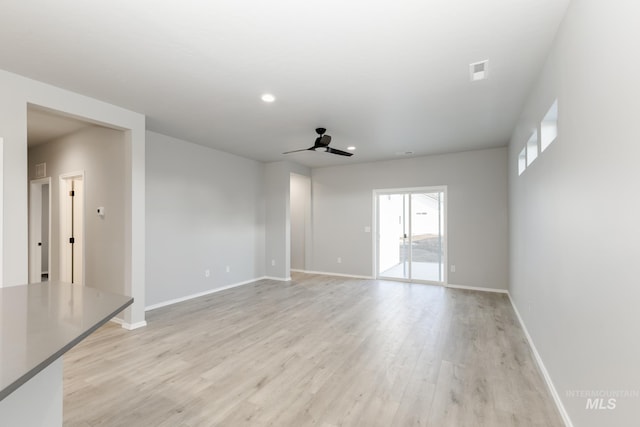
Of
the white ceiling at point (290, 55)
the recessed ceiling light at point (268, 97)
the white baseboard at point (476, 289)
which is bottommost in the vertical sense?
the white baseboard at point (476, 289)

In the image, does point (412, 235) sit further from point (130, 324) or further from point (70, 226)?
point (70, 226)

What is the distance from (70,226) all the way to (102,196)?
140 cm

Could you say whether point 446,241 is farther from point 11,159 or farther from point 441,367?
point 11,159

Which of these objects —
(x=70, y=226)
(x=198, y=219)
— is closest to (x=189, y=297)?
(x=198, y=219)

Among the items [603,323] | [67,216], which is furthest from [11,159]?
[603,323]

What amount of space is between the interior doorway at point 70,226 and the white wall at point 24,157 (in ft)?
5.48

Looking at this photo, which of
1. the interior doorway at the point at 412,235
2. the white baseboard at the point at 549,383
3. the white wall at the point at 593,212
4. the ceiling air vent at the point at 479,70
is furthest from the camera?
the interior doorway at the point at 412,235

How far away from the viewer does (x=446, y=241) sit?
608 cm

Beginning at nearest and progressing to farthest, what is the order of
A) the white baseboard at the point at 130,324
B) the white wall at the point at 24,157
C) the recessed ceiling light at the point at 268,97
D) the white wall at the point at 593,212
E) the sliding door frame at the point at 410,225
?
the white wall at the point at 593,212 < the white wall at the point at 24,157 < the recessed ceiling light at the point at 268,97 < the white baseboard at the point at 130,324 < the sliding door frame at the point at 410,225

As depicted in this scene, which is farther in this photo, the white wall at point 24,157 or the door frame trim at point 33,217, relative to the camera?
the door frame trim at point 33,217

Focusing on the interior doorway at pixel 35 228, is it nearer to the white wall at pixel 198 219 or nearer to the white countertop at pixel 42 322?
the white wall at pixel 198 219

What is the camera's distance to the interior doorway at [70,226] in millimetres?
4734

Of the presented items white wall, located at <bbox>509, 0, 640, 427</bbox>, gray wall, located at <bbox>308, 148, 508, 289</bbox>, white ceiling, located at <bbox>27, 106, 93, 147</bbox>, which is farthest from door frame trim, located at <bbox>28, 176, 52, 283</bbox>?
white wall, located at <bbox>509, 0, 640, 427</bbox>

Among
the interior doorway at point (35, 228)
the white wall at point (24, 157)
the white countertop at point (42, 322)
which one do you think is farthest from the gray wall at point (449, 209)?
the white countertop at point (42, 322)
